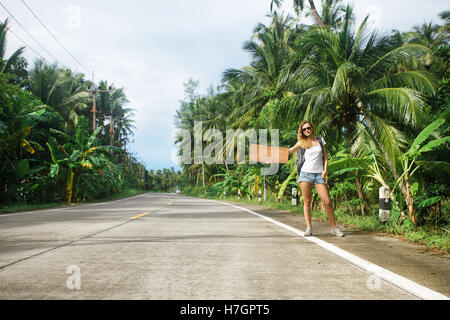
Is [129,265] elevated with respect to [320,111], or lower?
lower

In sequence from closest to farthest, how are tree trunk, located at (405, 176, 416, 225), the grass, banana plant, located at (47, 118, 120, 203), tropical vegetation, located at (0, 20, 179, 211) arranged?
1. the grass
2. tree trunk, located at (405, 176, 416, 225)
3. tropical vegetation, located at (0, 20, 179, 211)
4. banana plant, located at (47, 118, 120, 203)

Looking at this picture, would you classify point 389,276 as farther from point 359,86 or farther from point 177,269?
point 359,86

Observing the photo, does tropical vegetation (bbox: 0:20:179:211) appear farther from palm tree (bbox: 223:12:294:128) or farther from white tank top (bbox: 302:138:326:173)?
white tank top (bbox: 302:138:326:173)

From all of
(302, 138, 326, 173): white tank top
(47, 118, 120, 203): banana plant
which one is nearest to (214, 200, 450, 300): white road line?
(302, 138, 326, 173): white tank top

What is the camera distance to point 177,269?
3482 mm

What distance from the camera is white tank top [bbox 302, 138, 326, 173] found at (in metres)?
5.84

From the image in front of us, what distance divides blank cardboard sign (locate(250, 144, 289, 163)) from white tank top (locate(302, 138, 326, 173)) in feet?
30.7

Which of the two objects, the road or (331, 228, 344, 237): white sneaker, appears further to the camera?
(331, 228, 344, 237): white sneaker

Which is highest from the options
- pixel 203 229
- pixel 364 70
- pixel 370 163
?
Answer: pixel 364 70

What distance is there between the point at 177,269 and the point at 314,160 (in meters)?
3.23
